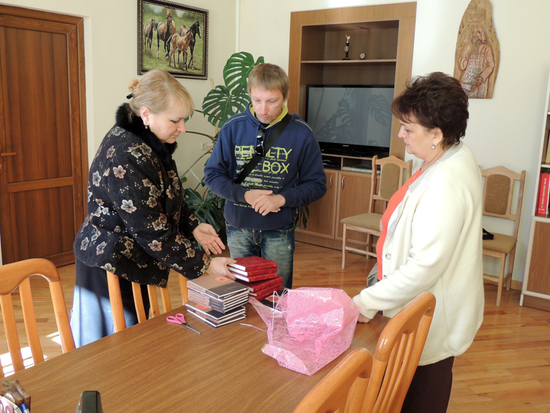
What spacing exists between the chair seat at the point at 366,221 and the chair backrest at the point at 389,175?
237 millimetres

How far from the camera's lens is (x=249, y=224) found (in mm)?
2279

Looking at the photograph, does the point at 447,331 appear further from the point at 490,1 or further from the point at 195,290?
the point at 490,1

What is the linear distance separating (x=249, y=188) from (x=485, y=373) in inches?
67.4

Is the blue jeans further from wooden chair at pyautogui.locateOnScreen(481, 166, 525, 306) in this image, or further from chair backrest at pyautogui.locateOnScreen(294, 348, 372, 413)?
wooden chair at pyautogui.locateOnScreen(481, 166, 525, 306)

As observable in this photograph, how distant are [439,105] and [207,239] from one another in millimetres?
979

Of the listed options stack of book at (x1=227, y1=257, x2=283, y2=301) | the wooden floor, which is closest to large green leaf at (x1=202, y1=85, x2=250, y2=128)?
the wooden floor

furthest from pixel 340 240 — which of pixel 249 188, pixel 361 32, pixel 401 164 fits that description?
pixel 249 188

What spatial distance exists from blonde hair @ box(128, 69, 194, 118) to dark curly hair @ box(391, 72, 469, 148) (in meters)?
0.75

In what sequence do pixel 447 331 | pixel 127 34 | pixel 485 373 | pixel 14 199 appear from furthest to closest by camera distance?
1. pixel 127 34
2. pixel 14 199
3. pixel 485 373
4. pixel 447 331

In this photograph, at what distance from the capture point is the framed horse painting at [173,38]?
176 inches

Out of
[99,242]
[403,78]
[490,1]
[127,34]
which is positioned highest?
[490,1]

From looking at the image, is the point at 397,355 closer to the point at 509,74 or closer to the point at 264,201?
the point at 264,201

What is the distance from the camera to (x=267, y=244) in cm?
230

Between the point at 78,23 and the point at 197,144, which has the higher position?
the point at 78,23
